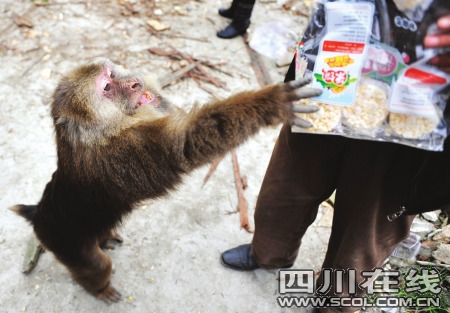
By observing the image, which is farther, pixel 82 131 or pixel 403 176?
pixel 82 131

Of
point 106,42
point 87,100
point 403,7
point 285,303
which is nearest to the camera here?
point 403,7

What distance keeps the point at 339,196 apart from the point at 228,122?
2.58 ft

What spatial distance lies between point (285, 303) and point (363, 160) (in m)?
1.66

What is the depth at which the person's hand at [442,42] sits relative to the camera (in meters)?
1.29

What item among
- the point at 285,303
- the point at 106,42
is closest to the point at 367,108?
the point at 285,303

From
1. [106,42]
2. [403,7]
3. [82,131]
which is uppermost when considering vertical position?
[403,7]

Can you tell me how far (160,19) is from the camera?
5219 mm

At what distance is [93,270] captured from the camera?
8.34ft

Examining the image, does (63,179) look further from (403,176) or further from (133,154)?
(403,176)

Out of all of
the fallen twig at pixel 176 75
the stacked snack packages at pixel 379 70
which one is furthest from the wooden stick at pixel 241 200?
the stacked snack packages at pixel 379 70

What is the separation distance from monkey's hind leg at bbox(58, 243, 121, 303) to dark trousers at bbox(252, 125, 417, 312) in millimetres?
1138

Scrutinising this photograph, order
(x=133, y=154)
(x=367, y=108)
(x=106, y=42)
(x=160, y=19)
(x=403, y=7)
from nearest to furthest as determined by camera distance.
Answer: (x=403, y=7), (x=367, y=108), (x=133, y=154), (x=106, y=42), (x=160, y=19)

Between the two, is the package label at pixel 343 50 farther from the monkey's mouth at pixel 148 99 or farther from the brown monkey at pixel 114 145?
the monkey's mouth at pixel 148 99

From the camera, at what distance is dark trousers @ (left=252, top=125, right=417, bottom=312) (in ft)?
5.90
